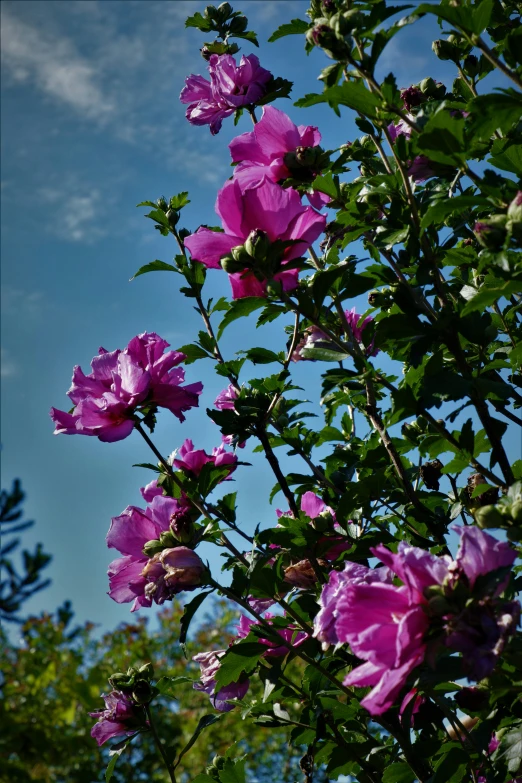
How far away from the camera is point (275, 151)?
136 cm

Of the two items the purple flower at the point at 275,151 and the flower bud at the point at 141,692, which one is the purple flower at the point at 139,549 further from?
the purple flower at the point at 275,151

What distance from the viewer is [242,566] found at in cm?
143

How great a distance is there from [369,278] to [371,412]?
32cm

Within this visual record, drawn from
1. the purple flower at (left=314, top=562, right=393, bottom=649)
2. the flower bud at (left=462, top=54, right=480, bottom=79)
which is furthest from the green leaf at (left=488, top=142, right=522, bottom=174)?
the purple flower at (left=314, top=562, right=393, bottom=649)

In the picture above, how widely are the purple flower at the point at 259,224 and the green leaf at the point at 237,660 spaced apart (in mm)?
719

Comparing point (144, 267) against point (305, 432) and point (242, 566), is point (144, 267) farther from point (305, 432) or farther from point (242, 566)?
point (242, 566)

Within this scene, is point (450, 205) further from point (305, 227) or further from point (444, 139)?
point (305, 227)

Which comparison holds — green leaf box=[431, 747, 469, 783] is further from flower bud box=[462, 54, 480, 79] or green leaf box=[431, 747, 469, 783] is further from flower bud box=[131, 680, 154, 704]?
flower bud box=[462, 54, 480, 79]

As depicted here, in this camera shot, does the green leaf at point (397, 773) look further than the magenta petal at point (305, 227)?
Yes

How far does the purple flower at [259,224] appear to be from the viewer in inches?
46.0

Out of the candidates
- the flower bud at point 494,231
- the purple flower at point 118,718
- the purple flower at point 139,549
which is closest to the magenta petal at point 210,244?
the flower bud at point 494,231

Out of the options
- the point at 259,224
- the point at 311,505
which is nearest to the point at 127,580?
the point at 311,505

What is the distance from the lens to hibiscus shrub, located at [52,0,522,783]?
3.06 feet

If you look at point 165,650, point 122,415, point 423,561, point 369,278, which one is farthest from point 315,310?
point 165,650
